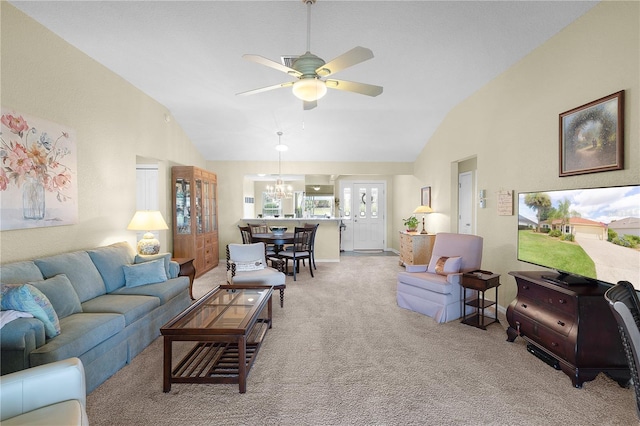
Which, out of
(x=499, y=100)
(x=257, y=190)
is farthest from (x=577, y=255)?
(x=257, y=190)

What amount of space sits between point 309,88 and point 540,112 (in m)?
2.54

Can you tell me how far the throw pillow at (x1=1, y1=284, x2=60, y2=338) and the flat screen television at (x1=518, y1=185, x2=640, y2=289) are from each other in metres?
3.89

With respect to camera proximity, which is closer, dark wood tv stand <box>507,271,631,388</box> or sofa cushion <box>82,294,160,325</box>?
dark wood tv stand <box>507,271,631,388</box>

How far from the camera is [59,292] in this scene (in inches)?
96.5

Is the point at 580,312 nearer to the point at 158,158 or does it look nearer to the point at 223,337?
the point at 223,337

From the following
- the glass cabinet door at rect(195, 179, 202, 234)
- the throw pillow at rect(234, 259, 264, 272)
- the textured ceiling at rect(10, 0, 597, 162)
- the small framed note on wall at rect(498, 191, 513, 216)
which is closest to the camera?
the textured ceiling at rect(10, 0, 597, 162)

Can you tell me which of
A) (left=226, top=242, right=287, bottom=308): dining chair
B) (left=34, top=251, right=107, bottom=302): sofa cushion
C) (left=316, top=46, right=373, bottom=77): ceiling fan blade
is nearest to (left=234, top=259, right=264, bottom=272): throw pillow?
(left=226, top=242, right=287, bottom=308): dining chair

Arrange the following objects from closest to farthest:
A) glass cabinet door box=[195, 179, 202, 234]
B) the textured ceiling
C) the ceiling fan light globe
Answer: the ceiling fan light globe, the textured ceiling, glass cabinet door box=[195, 179, 202, 234]

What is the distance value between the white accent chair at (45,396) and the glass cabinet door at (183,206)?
435cm

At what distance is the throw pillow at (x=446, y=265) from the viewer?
3.77 metres

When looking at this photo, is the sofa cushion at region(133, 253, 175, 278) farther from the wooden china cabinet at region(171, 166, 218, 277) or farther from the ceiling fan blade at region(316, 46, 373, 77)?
the ceiling fan blade at region(316, 46, 373, 77)

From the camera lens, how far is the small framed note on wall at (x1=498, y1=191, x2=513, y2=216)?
12.2 ft

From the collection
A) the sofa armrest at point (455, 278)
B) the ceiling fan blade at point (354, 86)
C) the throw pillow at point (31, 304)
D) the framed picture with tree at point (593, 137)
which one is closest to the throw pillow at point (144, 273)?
the throw pillow at point (31, 304)

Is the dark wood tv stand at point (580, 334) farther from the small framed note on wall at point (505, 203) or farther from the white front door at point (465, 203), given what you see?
the white front door at point (465, 203)
